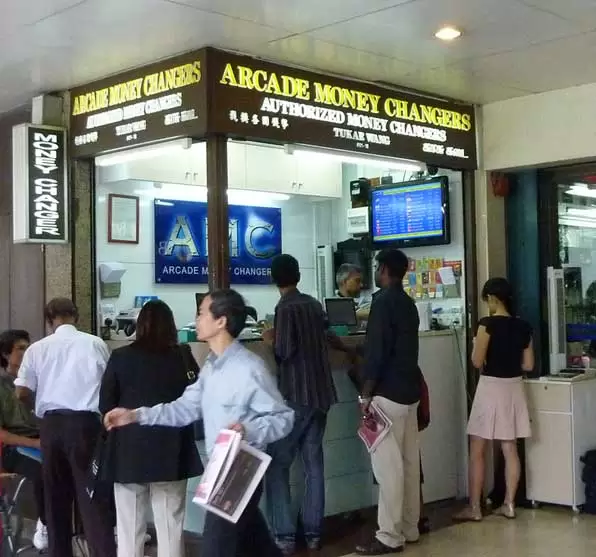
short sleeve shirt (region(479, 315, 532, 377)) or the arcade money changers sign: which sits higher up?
the arcade money changers sign

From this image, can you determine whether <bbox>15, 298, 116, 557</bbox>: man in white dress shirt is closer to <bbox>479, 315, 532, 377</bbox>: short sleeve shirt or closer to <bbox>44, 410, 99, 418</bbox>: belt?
<bbox>44, 410, 99, 418</bbox>: belt

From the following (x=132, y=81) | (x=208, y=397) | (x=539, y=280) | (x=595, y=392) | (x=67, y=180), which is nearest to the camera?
(x=208, y=397)

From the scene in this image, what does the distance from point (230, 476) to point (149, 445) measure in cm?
106

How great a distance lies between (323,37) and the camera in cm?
469

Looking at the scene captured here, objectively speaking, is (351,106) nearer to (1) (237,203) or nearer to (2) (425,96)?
(2) (425,96)

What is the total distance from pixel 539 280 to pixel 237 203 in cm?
229

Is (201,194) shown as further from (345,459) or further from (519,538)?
(519,538)

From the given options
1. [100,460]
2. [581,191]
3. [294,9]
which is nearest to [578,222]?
[581,191]

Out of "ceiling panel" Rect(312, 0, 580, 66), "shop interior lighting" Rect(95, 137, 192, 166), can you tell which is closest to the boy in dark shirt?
"shop interior lighting" Rect(95, 137, 192, 166)

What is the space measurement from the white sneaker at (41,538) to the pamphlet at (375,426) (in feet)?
6.11

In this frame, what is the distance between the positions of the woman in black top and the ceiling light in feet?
5.11

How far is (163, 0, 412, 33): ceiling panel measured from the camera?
4148 millimetres

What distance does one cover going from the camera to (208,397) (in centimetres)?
327

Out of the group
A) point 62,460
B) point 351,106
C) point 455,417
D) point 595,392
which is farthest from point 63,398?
point 595,392
